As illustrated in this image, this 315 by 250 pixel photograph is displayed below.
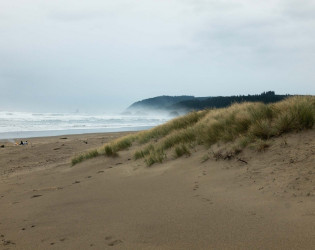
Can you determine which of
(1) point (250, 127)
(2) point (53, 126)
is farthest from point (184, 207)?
(2) point (53, 126)

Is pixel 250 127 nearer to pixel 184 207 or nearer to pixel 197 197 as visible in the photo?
pixel 197 197

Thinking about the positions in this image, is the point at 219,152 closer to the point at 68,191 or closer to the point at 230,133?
the point at 230,133

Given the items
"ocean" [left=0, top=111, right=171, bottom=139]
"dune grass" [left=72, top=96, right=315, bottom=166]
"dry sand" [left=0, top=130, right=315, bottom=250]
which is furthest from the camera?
"ocean" [left=0, top=111, right=171, bottom=139]

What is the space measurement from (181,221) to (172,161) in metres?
3.31

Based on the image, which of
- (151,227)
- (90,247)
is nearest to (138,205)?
(151,227)

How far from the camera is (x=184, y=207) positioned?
3.59 m

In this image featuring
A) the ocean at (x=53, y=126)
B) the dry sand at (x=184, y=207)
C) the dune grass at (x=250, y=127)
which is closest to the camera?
the dry sand at (x=184, y=207)

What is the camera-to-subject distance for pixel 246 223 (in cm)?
288

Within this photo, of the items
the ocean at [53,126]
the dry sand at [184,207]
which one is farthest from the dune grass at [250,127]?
the ocean at [53,126]

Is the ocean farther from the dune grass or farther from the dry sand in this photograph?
the dry sand

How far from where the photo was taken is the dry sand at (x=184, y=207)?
2.73 m

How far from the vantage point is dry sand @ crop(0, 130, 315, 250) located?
2730mm

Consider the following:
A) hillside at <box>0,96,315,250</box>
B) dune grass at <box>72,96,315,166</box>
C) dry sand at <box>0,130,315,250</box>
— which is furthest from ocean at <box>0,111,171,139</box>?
dry sand at <box>0,130,315,250</box>

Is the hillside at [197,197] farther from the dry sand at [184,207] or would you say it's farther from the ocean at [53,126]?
the ocean at [53,126]
